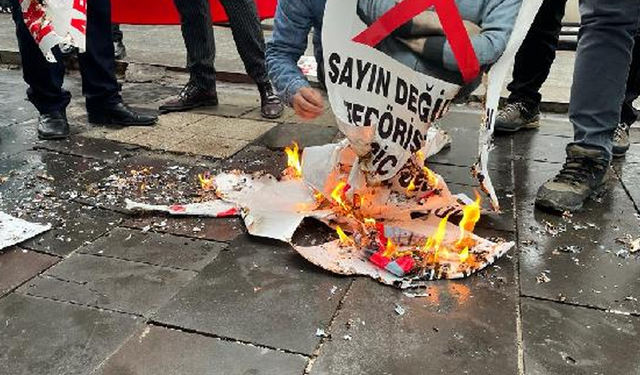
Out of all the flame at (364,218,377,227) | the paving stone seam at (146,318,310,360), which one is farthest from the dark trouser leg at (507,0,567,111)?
the paving stone seam at (146,318,310,360)

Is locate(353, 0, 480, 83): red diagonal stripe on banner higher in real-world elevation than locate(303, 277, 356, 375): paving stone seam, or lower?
higher

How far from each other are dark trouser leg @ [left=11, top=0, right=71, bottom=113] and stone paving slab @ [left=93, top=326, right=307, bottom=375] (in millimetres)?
2297

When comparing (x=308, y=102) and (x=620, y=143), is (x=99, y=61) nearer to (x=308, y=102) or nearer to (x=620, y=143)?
(x=308, y=102)

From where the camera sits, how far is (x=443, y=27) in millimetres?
1928

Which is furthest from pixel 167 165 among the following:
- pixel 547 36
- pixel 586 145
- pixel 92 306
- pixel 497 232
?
pixel 547 36

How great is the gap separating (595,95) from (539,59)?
1094 mm

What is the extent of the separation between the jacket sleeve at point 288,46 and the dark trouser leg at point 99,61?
1627 mm

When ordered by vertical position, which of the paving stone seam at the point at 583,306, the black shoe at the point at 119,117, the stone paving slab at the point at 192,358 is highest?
the stone paving slab at the point at 192,358

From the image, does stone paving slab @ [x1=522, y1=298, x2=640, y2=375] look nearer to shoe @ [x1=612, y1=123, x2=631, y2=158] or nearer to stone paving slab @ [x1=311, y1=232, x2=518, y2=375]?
stone paving slab @ [x1=311, y1=232, x2=518, y2=375]

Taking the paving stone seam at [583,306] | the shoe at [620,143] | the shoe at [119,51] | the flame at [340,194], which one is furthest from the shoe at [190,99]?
the paving stone seam at [583,306]

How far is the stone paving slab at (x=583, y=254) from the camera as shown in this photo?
5.93 feet

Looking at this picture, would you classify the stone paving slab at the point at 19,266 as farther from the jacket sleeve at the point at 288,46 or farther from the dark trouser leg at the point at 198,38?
the dark trouser leg at the point at 198,38

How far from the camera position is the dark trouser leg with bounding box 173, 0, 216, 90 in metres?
3.94

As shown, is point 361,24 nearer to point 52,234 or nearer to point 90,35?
point 52,234
